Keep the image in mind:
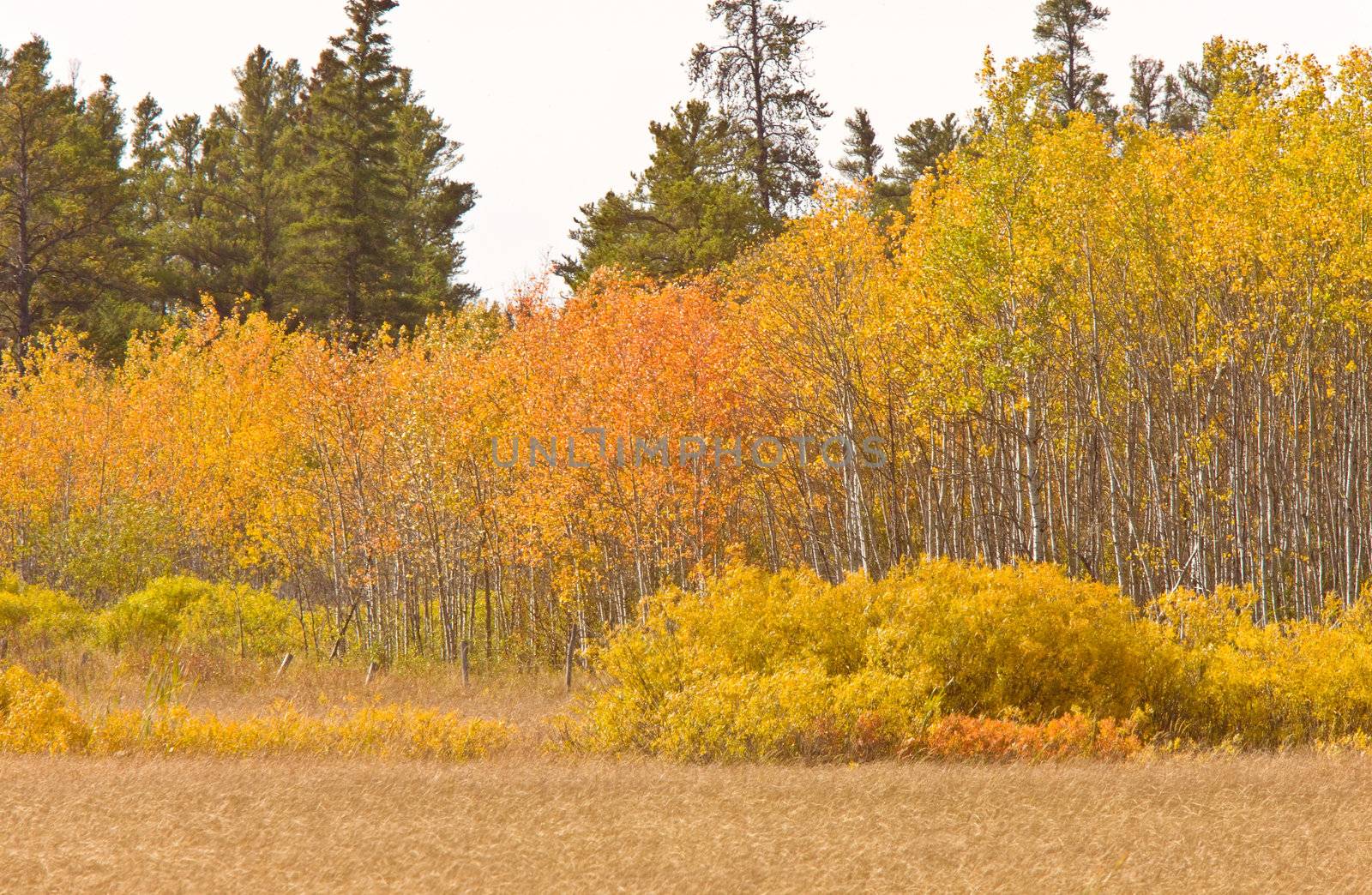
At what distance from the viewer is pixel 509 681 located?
42.2 ft

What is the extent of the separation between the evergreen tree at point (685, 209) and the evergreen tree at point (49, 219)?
9.78 meters

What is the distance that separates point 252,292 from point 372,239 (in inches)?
145

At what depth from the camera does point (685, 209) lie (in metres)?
22.6

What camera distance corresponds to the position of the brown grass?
438 cm

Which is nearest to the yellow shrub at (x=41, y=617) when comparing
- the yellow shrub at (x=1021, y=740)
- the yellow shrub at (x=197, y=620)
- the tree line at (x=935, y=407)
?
the yellow shrub at (x=197, y=620)

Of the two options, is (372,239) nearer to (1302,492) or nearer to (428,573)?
(428,573)

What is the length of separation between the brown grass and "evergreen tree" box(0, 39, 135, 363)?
21.8 metres

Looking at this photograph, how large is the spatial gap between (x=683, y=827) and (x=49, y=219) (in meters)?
24.8

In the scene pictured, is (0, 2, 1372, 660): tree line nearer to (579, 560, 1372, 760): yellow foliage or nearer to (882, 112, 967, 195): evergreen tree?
(579, 560, 1372, 760): yellow foliage

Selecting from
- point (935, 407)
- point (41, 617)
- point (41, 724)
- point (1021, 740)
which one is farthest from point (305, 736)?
point (41, 617)

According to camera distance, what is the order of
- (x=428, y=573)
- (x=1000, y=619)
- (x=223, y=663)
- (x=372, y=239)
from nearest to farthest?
(x=1000, y=619), (x=223, y=663), (x=428, y=573), (x=372, y=239)

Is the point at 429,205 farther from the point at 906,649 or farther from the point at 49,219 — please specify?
the point at 906,649

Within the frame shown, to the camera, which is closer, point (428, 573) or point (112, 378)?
point (428, 573)

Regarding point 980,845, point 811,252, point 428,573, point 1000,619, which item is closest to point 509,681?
point 428,573
